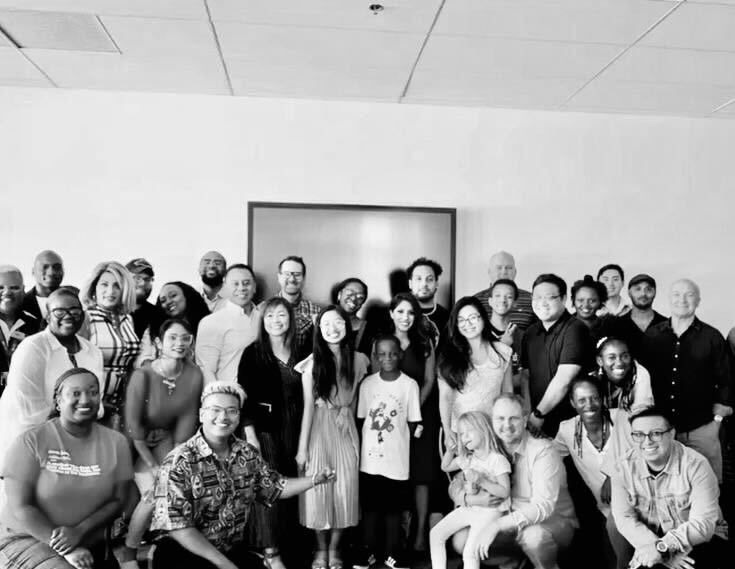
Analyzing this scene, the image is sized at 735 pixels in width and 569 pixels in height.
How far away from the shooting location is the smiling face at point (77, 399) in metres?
2.94

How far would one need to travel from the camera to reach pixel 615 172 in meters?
5.66

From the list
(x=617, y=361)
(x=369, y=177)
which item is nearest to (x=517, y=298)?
(x=617, y=361)

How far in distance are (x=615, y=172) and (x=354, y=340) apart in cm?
263

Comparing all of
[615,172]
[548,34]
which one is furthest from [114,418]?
[615,172]

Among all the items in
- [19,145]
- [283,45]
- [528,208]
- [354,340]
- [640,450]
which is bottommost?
[640,450]

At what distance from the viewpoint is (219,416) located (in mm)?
2922

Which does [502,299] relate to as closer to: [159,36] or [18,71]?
[159,36]

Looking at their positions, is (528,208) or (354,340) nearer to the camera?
(354,340)

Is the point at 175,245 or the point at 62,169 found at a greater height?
the point at 62,169

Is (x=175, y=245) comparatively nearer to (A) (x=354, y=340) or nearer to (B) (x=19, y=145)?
(B) (x=19, y=145)

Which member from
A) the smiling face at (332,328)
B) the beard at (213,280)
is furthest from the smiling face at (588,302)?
the beard at (213,280)

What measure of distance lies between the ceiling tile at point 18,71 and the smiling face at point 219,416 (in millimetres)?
2865

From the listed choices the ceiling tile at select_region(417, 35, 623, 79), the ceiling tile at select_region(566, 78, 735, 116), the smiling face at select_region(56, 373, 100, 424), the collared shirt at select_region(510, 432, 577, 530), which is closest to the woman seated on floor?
the smiling face at select_region(56, 373, 100, 424)

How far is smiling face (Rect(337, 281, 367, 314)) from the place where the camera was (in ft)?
14.1
